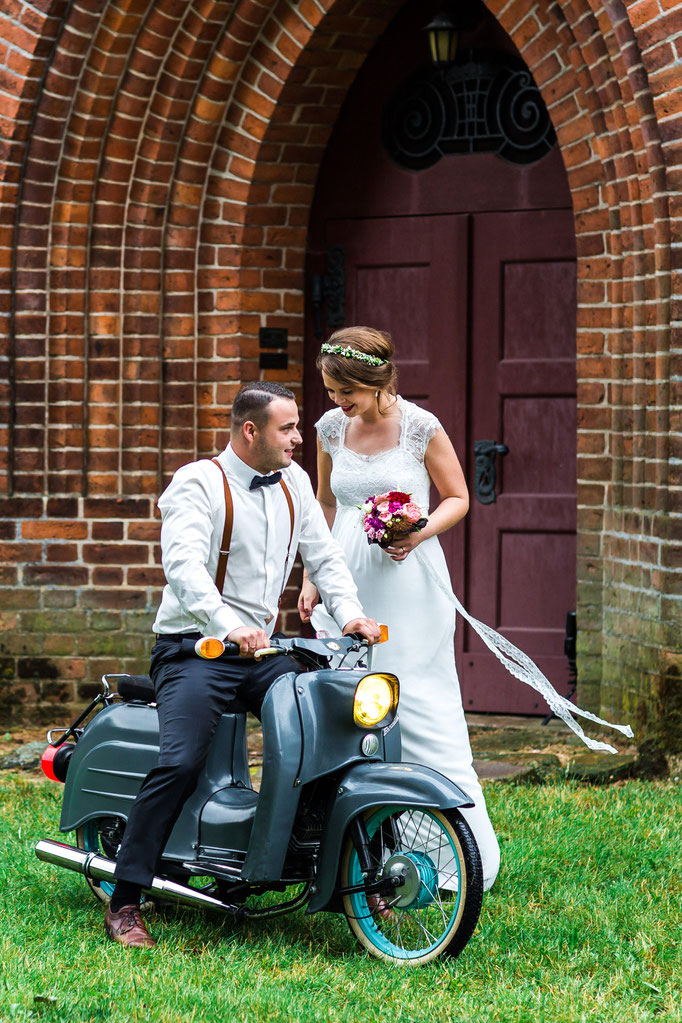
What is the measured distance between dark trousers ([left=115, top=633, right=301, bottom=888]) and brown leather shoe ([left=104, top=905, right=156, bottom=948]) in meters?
0.12

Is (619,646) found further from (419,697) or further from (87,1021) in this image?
(87,1021)

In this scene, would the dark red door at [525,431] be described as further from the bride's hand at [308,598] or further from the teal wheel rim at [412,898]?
the teal wheel rim at [412,898]

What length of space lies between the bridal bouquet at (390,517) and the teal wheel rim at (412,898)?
100cm

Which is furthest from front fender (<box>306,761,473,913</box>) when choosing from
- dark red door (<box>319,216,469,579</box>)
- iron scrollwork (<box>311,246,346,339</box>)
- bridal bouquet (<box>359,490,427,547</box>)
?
iron scrollwork (<box>311,246,346,339</box>)

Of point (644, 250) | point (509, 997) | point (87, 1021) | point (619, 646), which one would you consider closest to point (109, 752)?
point (87, 1021)

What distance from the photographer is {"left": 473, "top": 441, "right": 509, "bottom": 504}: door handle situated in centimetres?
766

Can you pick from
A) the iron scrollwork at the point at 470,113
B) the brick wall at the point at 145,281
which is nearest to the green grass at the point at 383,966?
the brick wall at the point at 145,281

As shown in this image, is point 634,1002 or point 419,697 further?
point 419,697

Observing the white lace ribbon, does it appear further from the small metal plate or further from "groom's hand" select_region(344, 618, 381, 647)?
the small metal plate

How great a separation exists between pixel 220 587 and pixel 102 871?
38.1 inches

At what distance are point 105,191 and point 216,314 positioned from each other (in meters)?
0.90

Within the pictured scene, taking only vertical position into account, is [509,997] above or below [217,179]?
below

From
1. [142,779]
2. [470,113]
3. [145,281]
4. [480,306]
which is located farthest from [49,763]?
[470,113]

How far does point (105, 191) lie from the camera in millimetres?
7738
